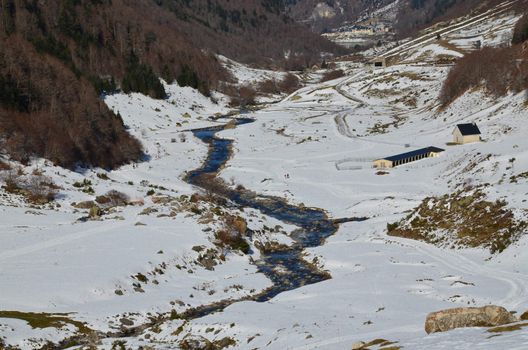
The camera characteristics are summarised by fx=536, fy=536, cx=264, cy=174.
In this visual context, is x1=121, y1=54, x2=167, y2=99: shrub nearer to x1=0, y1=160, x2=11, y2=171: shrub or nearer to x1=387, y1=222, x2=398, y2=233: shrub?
x1=0, y1=160, x2=11, y2=171: shrub

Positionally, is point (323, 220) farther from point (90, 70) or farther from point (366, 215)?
point (90, 70)

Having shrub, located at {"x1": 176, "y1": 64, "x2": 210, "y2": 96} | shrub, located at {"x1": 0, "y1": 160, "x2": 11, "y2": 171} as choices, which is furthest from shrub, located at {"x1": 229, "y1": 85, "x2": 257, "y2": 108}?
shrub, located at {"x1": 0, "y1": 160, "x2": 11, "y2": 171}

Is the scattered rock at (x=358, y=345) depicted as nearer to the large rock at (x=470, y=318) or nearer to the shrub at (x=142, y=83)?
the large rock at (x=470, y=318)

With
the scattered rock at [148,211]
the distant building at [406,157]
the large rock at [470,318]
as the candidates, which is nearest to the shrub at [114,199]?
the scattered rock at [148,211]

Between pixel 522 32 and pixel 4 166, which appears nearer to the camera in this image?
pixel 4 166

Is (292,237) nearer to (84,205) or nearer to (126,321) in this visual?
(84,205)

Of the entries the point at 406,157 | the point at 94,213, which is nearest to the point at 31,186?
the point at 94,213
